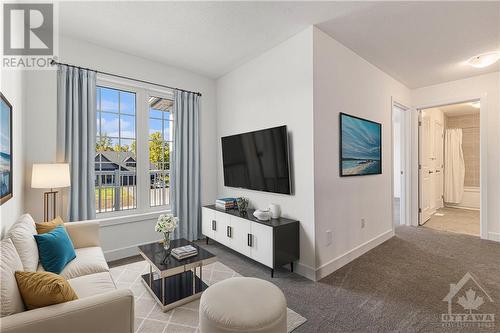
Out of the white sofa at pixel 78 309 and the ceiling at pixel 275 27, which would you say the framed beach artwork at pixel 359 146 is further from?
the white sofa at pixel 78 309

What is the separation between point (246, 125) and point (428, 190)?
175 inches

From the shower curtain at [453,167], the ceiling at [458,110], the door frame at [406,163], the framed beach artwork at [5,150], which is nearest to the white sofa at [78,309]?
A: the framed beach artwork at [5,150]

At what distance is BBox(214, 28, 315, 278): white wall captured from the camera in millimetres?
2680

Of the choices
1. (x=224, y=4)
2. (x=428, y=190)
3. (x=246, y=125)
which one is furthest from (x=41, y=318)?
(x=428, y=190)

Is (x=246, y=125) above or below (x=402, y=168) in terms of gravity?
above

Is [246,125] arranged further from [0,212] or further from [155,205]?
[0,212]

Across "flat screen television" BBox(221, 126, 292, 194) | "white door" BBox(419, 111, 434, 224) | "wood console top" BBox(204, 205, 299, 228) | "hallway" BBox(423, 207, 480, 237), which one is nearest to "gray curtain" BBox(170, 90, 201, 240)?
"flat screen television" BBox(221, 126, 292, 194)

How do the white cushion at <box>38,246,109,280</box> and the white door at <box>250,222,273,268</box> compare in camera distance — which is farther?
the white door at <box>250,222,273,268</box>

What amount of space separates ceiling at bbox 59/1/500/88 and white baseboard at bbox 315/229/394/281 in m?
2.67

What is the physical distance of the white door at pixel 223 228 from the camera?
10.8 feet

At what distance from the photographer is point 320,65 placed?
106 inches

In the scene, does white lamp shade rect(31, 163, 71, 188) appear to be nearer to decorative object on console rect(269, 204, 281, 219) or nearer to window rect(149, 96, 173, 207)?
window rect(149, 96, 173, 207)

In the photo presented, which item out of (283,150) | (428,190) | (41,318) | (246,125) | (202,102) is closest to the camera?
(41,318)

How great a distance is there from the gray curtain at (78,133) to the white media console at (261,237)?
1.75 m
